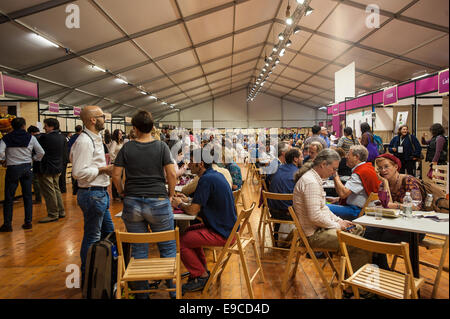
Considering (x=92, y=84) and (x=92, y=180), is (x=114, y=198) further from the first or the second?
(x=92, y=84)

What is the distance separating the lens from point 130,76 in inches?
479

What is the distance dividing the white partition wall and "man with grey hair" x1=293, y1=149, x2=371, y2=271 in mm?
21624

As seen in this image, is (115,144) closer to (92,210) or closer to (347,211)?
(92,210)

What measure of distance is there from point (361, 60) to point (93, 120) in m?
11.2

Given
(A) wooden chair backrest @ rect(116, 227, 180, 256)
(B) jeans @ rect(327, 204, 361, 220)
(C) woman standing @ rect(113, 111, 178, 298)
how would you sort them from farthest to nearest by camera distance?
(B) jeans @ rect(327, 204, 361, 220), (C) woman standing @ rect(113, 111, 178, 298), (A) wooden chair backrest @ rect(116, 227, 180, 256)

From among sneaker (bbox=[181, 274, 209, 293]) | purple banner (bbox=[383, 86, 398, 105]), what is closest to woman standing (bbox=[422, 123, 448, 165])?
purple banner (bbox=[383, 86, 398, 105])

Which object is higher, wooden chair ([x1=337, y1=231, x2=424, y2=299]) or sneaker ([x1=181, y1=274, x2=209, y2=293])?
wooden chair ([x1=337, y1=231, x2=424, y2=299])

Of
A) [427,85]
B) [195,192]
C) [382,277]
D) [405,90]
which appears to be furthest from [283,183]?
[405,90]

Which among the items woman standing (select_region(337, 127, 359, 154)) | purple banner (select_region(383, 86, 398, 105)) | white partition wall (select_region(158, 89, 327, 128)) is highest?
white partition wall (select_region(158, 89, 327, 128))

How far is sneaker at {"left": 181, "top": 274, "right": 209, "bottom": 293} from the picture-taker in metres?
2.57

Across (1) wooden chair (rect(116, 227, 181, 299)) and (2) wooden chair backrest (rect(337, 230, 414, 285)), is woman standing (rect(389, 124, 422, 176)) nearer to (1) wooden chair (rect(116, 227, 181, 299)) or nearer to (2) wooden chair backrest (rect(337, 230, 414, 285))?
(2) wooden chair backrest (rect(337, 230, 414, 285))

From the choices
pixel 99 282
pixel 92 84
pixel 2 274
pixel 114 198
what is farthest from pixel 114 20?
pixel 99 282

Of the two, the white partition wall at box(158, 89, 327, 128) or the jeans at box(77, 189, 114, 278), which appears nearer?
the jeans at box(77, 189, 114, 278)

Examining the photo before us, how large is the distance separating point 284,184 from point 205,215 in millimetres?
1340
